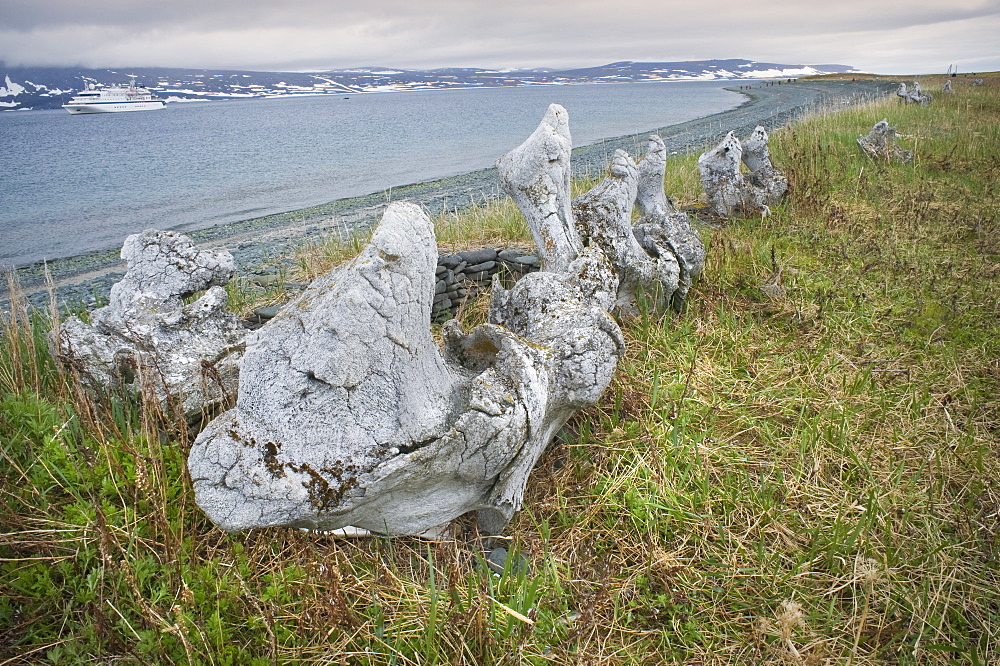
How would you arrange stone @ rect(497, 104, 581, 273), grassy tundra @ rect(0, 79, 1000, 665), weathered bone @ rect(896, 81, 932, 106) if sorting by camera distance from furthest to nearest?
weathered bone @ rect(896, 81, 932, 106), stone @ rect(497, 104, 581, 273), grassy tundra @ rect(0, 79, 1000, 665)

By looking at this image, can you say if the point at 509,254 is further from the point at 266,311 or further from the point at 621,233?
the point at 266,311

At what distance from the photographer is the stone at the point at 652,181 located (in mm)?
5559

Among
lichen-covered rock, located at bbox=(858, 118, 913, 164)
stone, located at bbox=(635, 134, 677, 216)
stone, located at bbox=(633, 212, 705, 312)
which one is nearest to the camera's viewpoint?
stone, located at bbox=(633, 212, 705, 312)

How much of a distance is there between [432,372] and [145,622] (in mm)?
1476

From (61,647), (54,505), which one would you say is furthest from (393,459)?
(54,505)

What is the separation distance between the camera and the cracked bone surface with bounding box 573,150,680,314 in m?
4.64

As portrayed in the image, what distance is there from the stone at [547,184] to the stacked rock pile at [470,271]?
1.33 metres

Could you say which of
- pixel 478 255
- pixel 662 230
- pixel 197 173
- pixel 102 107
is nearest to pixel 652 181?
pixel 662 230

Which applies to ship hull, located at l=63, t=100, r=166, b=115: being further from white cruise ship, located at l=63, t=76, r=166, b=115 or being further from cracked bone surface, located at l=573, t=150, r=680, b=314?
cracked bone surface, located at l=573, t=150, r=680, b=314

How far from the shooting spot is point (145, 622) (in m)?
2.12

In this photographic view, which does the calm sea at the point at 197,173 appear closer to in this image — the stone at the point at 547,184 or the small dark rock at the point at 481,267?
the small dark rock at the point at 481,267

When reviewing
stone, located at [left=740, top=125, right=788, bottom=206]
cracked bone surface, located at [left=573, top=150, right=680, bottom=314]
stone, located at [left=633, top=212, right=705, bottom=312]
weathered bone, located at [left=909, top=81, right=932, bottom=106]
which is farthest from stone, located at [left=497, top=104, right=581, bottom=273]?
weathered bone, located at [left=909, top=81, right=932, bottom=106]

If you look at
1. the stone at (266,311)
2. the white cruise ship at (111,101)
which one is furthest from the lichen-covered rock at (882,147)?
the white cruise ship at (111,101)

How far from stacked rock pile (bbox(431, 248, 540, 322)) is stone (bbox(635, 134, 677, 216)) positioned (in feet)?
4.11
